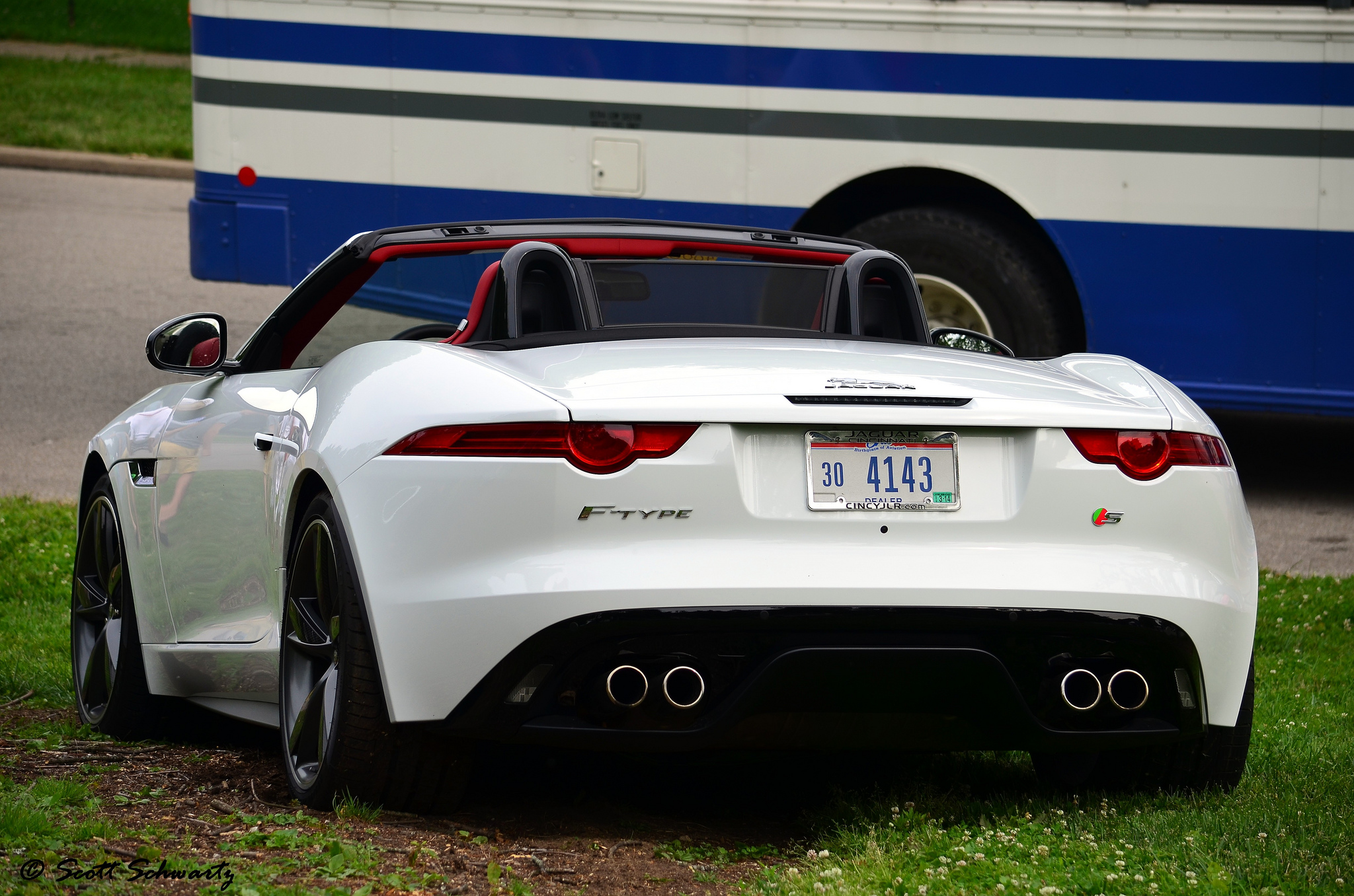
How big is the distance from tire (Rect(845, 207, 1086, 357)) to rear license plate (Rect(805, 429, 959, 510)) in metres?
5.36

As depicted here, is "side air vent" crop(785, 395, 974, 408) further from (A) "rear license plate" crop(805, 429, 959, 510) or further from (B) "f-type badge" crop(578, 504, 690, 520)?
(B) "f-type badge" crop(578, 504, 690, 520)

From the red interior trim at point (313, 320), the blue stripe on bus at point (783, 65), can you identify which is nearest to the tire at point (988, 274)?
the blue stripe on bus at point (783, 65)

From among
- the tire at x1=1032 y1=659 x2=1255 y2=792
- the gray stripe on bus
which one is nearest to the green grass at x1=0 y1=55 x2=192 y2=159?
the gray stripe on bus

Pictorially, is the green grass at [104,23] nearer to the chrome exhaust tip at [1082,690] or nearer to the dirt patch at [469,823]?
the dirt patch at [469,823]

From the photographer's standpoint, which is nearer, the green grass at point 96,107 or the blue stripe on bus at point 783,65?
the blue stripe on bus at point 783,65

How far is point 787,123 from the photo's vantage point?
855cm

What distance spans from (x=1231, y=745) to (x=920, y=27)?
5.50m

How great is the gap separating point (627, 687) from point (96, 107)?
836 inches

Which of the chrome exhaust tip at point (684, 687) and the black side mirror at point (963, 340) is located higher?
the black side mirror at point (963, 340)

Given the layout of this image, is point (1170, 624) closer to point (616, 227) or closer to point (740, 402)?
point (740, 402)

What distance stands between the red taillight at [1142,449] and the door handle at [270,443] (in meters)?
1.75

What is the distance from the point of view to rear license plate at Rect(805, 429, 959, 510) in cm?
324

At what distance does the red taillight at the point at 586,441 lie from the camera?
3.14 metres

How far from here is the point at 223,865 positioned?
9.89 feet
